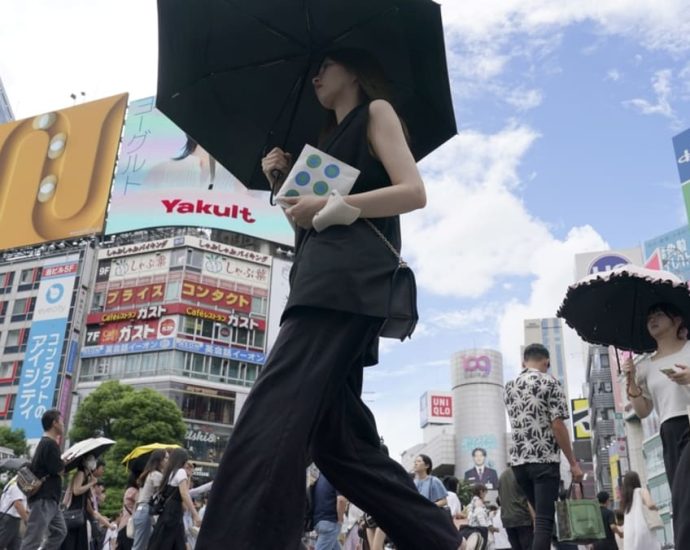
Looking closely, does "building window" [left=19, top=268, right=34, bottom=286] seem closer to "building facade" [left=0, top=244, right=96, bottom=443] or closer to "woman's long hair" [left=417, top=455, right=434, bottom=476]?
"building facade" [left=0, top=244, right=96, bottom=443]

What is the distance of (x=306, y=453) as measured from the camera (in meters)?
1.62

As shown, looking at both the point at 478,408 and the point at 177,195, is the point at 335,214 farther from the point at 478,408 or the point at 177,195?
the point at 478,408

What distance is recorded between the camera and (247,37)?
7.68 ft

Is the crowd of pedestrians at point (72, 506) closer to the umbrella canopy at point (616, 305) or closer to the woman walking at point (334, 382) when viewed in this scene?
the umbrella canopy at point (616, 305)

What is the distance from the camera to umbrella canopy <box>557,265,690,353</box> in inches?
147

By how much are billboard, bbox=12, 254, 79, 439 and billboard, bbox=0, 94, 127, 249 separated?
2.83 metres

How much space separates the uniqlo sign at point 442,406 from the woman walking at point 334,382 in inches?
4319

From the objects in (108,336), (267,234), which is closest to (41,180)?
(108,336)

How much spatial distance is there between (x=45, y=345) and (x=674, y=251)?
3878cm

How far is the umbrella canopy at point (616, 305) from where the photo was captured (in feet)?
12.3

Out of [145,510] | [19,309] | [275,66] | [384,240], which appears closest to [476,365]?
[19,309]

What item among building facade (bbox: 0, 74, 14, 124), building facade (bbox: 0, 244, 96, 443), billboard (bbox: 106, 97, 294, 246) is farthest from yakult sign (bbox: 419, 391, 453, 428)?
building facade (bbox: 0, 244, 96, 443)

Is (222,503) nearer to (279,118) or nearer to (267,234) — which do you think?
(279,118)

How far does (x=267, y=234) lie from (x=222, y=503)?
45728 mm
